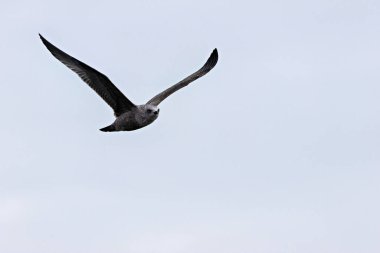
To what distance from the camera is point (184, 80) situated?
30453 mm

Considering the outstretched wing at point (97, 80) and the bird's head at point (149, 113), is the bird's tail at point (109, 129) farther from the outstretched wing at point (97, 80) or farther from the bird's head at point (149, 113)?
the bird's head at point (149, 113)

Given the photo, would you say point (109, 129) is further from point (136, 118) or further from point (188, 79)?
point (188, 79)

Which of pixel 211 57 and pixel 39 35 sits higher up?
pixel 211 57

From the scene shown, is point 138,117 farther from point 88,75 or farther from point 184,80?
point 184,80

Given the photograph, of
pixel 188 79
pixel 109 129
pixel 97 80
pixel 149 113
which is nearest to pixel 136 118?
pixel 149 113

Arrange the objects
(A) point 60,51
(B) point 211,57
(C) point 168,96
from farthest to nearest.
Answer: (B) point 211,57, (C) point 168,96, (A) point 60,51

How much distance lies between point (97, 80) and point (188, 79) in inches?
199

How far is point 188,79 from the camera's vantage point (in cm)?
3052

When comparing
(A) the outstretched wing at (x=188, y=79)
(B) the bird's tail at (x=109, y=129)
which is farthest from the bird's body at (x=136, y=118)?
(A) the outstretched wing at (x=188, y=79)

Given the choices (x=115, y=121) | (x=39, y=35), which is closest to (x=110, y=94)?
(x=115, y=121)

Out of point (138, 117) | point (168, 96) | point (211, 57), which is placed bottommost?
point (138, 117)

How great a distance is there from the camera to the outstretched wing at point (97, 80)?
2581 cm

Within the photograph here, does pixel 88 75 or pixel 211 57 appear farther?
pixel 211 57

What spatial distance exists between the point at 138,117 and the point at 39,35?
12.3 ft
